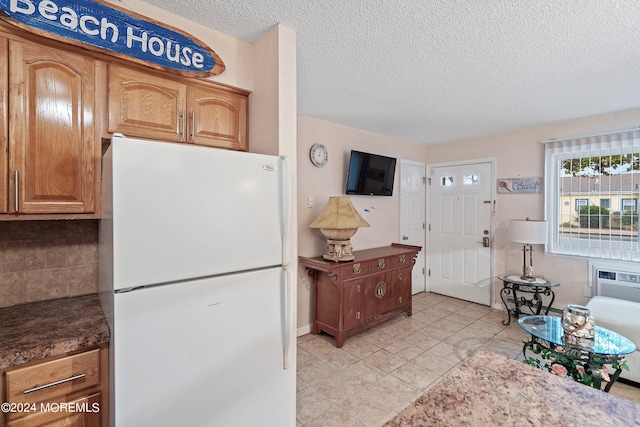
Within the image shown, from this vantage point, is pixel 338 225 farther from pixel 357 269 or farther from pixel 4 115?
pixel 4 115

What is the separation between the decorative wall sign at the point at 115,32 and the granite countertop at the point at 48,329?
4.08 ft

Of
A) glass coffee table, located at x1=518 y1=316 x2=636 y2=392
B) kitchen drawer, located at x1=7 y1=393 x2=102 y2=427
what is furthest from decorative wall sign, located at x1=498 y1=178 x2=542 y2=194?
kitchen drawer, located at x1=7 y1=393 x2=102 y2=427

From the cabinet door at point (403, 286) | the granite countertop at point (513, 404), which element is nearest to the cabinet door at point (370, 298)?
the cabinet door at point (403, 286)

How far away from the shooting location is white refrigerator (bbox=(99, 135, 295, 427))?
1080 millimetres

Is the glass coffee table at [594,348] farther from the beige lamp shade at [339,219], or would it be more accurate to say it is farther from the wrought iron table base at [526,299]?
the beige lamp shade at [339,219]

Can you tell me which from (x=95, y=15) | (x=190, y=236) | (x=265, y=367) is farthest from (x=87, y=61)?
(x=265, y=367)

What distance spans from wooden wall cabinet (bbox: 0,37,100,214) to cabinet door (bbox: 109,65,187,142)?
0.30ft

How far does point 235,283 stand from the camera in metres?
1.32

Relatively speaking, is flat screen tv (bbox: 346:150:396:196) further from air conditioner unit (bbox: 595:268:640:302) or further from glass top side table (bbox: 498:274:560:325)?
air conditioner unit (bbox: 595:268:640:302)

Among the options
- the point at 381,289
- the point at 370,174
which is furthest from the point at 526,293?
the point at 370,174

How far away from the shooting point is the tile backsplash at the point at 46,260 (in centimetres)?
151

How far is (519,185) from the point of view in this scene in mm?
3727

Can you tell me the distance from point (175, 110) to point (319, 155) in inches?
72.7

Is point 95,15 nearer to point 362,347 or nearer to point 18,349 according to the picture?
point 18,349
